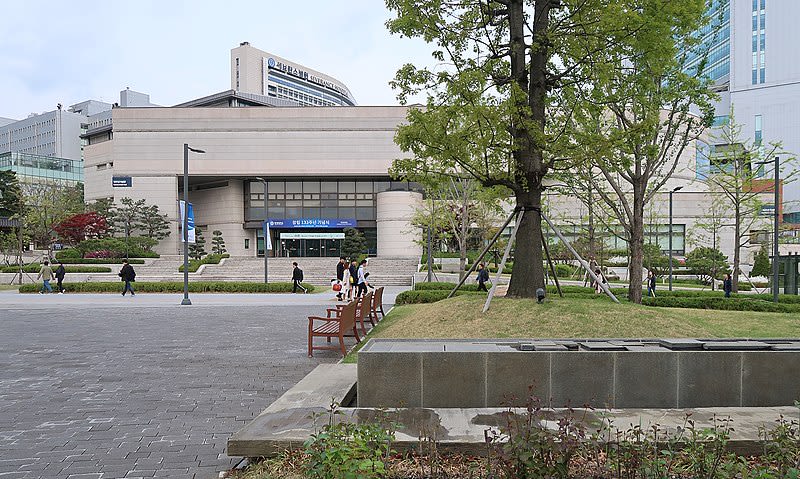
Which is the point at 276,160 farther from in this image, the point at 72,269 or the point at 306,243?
the point at 72,269

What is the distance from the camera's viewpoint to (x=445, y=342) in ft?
22.0

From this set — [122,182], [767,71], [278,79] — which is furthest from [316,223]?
[278,79]

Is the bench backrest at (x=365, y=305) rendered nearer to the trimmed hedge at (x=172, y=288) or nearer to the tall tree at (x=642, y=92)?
the tall tree at (x=642, y=92)

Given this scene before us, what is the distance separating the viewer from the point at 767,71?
7938 centimetres

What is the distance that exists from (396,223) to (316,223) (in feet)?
31.1

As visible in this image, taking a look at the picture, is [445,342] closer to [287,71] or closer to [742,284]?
[742,284]

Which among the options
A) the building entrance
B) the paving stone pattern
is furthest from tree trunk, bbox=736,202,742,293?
the building entrance

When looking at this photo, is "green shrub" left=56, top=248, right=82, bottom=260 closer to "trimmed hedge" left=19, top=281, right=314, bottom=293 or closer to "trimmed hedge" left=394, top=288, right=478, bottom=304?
"trimmed hedge" left=19, top=281, right=314, bottom=293

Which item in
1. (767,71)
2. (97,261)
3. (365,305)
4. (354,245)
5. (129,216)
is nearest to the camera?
Answer: (365,305)

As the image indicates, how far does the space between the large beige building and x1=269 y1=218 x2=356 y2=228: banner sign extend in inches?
4.1

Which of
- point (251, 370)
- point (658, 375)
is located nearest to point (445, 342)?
point (658, 375)

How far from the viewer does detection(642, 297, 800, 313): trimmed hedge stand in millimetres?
17781

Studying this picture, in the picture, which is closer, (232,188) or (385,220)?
(385,220)

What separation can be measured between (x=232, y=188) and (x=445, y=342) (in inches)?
2110
